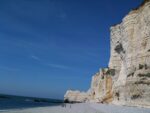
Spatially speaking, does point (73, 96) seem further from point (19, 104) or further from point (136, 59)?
point (136, 59)

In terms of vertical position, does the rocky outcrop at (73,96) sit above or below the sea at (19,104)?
above

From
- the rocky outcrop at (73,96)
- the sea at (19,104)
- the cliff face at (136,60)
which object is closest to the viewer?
the cliff face at (136,60)

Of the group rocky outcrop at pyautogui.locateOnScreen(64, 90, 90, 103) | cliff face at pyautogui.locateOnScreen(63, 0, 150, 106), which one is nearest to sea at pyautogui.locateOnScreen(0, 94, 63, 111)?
rocky outcrop at pyautogui.locateOnScreen(64, 90, 90, 103)

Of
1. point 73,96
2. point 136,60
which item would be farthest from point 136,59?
point 73,96

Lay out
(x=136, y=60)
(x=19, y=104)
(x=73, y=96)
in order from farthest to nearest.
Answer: (x=73, y=96) → (x=19, y=104) → (x=136, y=60)

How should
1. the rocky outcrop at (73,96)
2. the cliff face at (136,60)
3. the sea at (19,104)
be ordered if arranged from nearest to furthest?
the cliff face at (136,60), the sea at (19,104), the rocky outcrop at (73,96)

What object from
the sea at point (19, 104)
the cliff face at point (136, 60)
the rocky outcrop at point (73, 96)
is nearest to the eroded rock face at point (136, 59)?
the cliff face at point (136, 60)

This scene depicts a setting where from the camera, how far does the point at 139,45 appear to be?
94.0ft

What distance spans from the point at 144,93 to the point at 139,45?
5921 mm

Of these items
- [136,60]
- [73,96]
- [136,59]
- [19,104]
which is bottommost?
[19,104]

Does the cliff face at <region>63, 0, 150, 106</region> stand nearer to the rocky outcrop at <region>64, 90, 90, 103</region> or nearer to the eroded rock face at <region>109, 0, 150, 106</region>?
the eroded rock face at <region>109, 0, 150, 106</region>

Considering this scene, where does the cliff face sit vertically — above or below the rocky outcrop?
below

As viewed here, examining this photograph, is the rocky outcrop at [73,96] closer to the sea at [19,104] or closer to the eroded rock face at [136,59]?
the sea at [19,104]

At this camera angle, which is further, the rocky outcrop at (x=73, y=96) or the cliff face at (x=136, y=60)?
the rocky outcrop at (x=73, y=96)
